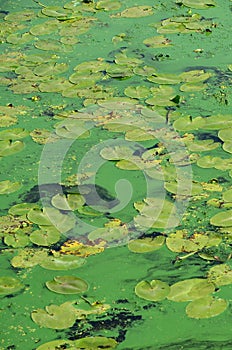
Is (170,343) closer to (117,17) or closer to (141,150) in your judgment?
(141,150)

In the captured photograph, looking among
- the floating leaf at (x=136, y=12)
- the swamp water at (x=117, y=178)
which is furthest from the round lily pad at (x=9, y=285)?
the floating leaf at (x=136, y=12)

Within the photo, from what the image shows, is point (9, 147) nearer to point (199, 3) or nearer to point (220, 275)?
point (220, 275)

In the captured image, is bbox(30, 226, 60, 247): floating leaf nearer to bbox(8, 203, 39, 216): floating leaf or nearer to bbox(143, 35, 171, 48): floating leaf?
bbox(8, 203, 39, 216): floating leaf

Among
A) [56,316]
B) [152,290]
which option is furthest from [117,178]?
[56,316]

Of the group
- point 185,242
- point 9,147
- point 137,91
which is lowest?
point 185,242

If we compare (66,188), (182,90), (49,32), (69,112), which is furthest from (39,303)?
(49,32)

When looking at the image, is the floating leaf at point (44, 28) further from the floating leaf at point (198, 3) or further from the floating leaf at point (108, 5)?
the floating leaf at point (198, 3)
